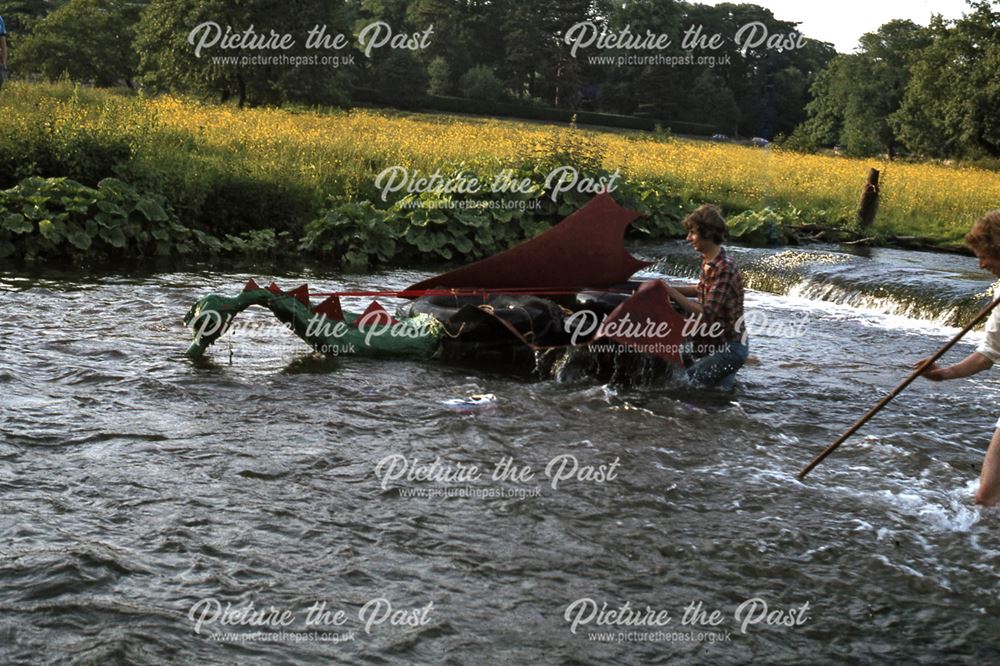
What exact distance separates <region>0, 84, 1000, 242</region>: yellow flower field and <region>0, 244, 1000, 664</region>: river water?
845 centimetres

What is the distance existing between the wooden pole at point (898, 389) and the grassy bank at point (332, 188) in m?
10.7

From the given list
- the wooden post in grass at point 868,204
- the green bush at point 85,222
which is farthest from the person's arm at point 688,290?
the wooden post in grass at point 868,204

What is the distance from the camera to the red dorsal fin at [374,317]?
10859mm

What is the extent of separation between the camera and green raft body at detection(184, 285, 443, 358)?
33.2 feet

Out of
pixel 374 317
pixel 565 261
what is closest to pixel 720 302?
pixel 565 261

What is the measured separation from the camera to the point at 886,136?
69625mm

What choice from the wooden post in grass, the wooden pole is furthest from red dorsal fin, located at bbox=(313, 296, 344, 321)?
the wooden post in grass

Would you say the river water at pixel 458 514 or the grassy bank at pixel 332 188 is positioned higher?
the grassy bank at pixel 332 188

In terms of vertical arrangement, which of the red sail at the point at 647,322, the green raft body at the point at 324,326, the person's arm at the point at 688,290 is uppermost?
the person's arm at the point at 688,290

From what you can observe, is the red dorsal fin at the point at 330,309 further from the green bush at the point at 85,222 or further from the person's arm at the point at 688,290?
the green bush at the point at 85,222

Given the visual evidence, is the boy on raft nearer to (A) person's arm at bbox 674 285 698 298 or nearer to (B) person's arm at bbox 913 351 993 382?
(A) person's arm at bbox 674 285 698 298

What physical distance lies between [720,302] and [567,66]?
69.4 metres

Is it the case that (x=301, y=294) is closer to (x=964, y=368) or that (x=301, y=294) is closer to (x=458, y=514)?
(x=458, y=514)

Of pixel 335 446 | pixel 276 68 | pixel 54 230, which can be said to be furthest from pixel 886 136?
pixel 335 446
